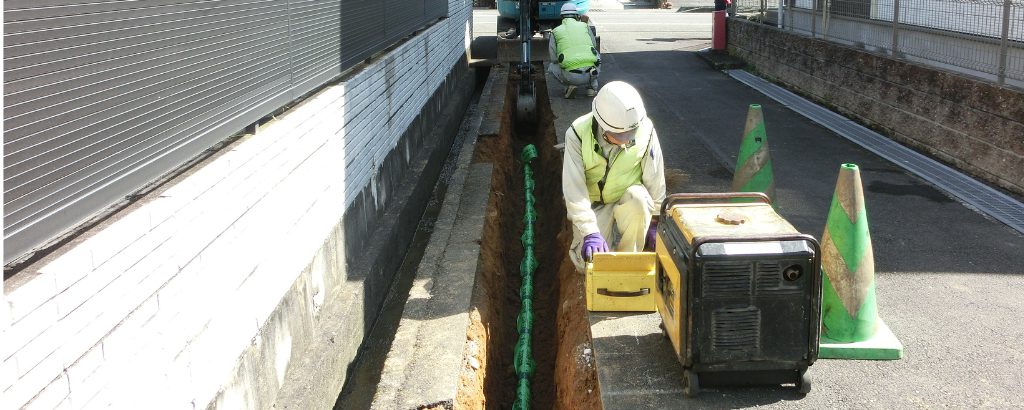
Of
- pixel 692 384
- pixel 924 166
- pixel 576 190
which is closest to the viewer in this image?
pixel 692 384

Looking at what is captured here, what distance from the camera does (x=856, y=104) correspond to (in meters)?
12.2

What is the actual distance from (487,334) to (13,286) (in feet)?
13.5

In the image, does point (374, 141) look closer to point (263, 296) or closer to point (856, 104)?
point (263, 296)

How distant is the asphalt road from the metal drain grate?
15cm

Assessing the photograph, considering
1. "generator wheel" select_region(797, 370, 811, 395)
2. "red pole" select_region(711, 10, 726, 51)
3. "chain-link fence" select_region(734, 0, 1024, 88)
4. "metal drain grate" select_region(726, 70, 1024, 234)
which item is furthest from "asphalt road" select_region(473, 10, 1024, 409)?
"red pole" select_region(711, 10, 726, 51)

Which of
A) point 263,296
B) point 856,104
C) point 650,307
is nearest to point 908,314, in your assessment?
point 650,307

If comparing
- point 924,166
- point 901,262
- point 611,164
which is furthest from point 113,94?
point 924,166

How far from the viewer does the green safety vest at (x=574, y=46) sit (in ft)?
45.0

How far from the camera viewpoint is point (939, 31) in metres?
10.9

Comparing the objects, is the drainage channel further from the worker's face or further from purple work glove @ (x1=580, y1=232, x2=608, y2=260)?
the worker's face

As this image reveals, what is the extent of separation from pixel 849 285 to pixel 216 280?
10.5 feet

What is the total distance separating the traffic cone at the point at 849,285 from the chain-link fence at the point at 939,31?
491 centimetres

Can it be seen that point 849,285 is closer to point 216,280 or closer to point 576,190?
point 576,190

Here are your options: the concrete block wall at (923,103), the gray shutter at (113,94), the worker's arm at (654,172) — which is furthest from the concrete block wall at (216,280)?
the concrete block wall at (923,103)
